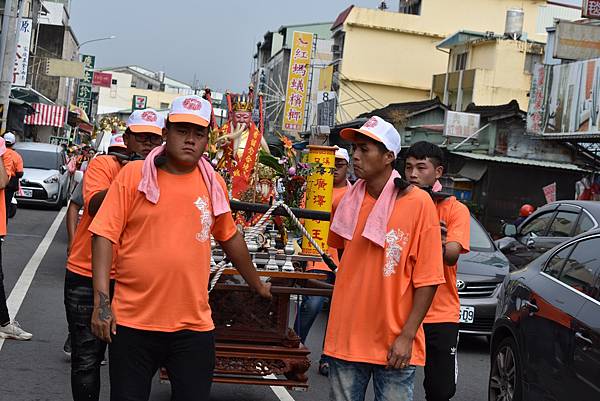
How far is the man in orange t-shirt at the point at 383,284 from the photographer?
15.3 feet

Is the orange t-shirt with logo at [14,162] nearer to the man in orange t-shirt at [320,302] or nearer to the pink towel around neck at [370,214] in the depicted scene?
the man in orange t-shirt at [320,302]

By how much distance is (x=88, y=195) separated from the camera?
5805mm

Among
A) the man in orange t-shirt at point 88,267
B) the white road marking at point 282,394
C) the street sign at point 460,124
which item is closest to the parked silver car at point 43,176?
the street sign at point 460,124

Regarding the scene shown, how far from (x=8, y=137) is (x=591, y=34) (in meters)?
15.9

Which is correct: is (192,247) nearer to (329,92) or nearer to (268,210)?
(268,210)

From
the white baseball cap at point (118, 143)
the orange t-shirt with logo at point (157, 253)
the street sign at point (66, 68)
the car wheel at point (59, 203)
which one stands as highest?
the street sign at point (66, 68)

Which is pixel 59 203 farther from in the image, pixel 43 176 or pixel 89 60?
pixel 89 60

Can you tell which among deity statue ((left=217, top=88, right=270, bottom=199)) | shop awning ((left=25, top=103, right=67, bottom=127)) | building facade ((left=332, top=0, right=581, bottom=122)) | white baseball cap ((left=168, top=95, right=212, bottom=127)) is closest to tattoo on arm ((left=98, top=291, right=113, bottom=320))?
white baseball cap ((left=168, top=95, right=212, bottom=127))

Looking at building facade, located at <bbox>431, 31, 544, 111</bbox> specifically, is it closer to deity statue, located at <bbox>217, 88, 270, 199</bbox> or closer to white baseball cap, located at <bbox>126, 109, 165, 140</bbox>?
deity statue, located at <bbox>217, 88, 270, 199</bbox>

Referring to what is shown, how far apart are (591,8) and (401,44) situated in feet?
90.3

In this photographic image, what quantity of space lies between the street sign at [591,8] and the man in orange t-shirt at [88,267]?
20261mm

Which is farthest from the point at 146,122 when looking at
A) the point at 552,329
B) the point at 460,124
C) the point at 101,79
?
the point at 101,79

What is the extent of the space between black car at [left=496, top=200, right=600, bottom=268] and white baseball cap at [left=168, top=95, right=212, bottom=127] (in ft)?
26.3

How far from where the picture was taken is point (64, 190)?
89.2 ft
